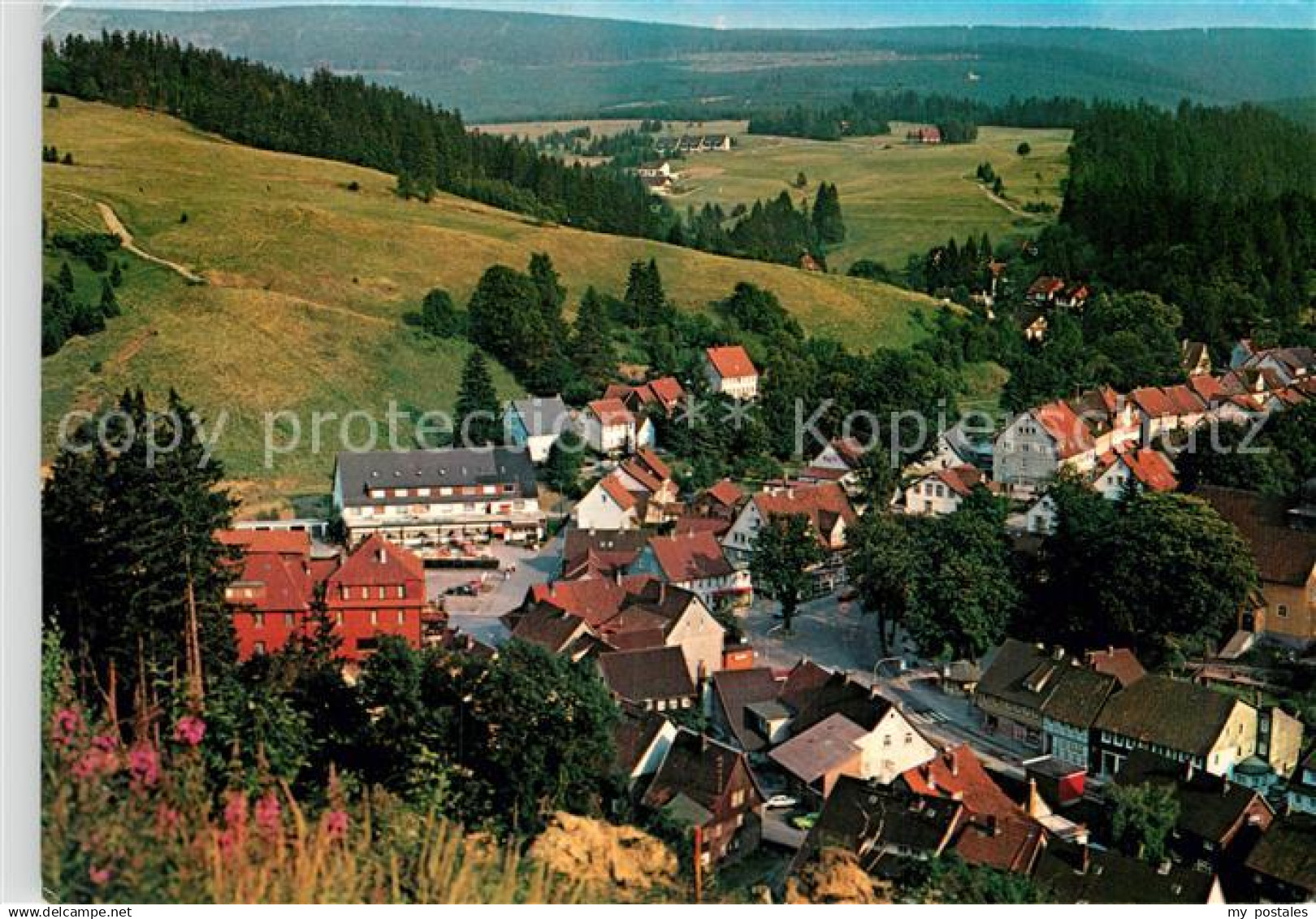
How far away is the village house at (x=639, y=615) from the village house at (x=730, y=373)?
8.23 m

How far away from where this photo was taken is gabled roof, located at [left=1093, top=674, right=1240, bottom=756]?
9336 mm

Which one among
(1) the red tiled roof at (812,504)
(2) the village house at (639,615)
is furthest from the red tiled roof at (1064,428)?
(2) the village house at (639,615)

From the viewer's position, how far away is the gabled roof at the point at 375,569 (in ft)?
32.1

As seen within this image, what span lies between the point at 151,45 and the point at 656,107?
12027 mm

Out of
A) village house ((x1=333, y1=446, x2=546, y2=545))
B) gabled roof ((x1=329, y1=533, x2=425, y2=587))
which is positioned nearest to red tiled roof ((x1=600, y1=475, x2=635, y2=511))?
village house ((x1=333, y1=446, x2=546, y2=545))

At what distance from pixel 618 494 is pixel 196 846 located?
1224 cm

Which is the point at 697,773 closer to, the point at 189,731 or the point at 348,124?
the point at 189,731

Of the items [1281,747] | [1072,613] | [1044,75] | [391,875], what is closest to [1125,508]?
[1072,613]

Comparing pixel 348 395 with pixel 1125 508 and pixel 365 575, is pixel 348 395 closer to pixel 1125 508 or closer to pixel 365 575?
pixel 365 575

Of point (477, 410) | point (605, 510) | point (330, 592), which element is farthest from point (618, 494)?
point (330, 592)

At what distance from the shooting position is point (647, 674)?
394 inches

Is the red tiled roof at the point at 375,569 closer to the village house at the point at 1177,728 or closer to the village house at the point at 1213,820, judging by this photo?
the village house at the point at 1177,728

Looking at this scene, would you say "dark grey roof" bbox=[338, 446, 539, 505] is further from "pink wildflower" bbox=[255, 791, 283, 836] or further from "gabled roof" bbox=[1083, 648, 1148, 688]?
"pink wildflower" bbox=[255, 791, 283, 836]

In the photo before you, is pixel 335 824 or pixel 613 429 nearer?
pixel 335 824
